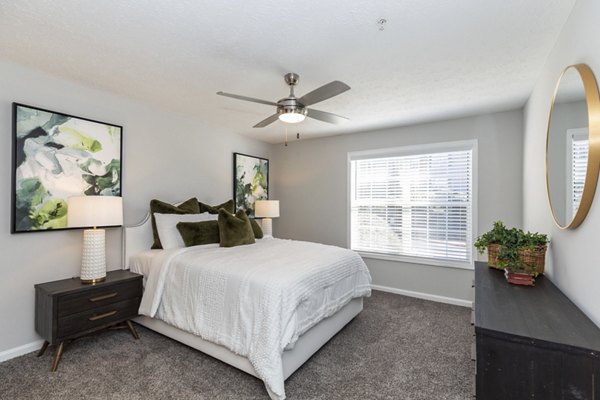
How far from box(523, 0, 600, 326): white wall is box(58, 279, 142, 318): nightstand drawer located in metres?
3.34

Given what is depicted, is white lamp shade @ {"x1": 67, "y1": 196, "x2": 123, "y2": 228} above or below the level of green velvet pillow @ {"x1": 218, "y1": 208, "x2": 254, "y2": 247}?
above

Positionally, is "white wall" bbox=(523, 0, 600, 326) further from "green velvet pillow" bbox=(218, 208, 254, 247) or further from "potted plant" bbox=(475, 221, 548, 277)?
"green velvet pillow" bbox=(218, 208, 254, 247)

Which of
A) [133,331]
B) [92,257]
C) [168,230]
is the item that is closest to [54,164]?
[92,257]

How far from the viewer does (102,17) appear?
70.4 inches

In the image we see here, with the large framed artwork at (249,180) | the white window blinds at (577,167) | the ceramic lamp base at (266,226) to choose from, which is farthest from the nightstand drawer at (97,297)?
the white window blinds at (577,167)

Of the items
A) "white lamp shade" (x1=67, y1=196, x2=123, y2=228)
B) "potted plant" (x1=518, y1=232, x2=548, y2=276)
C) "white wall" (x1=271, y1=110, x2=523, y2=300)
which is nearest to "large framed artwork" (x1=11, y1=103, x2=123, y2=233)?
"white lamp shade" (x1=67, y1=196, x2=123, y2=228)

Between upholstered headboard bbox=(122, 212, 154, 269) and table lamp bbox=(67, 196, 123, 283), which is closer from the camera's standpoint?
table lamp bbox=(67, 196, 123, 283)

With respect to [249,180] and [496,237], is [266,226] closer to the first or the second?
[249,180]

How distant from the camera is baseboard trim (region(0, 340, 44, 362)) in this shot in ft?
7.79

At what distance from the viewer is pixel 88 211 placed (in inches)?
98.3

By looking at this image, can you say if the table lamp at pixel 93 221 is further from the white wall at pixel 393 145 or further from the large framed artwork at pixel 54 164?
the white wall at pixel 393 145

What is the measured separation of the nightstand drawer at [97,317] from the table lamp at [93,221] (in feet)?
0.91

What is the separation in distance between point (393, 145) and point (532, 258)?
2.67 meters

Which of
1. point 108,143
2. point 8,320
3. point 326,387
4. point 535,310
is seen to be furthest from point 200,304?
A: point 535,310
